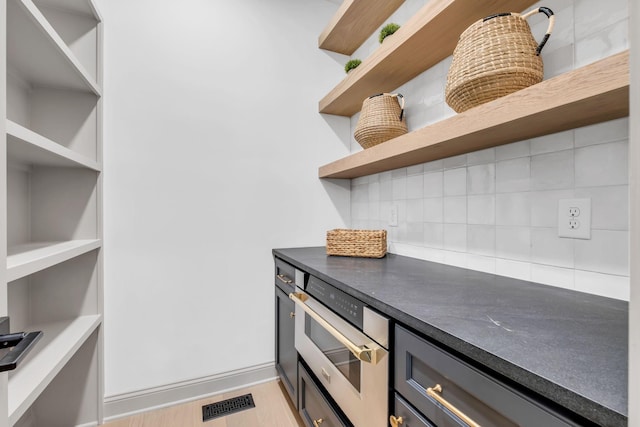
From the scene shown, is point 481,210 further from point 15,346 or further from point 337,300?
point 15,346

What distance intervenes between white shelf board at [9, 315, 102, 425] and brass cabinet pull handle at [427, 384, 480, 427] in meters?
1.00

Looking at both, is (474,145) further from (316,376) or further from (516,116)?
(316,376)

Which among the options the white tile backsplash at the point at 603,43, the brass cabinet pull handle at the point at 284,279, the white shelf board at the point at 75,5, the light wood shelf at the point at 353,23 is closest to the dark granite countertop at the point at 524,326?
the brass cabinet pull handle at the point at 284,279

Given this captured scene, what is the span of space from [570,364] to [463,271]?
713 millimetres

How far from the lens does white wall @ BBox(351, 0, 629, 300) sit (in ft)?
2.60

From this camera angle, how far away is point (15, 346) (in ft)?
1.90

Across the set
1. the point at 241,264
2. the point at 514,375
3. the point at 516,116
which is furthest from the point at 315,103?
the point at 514,375

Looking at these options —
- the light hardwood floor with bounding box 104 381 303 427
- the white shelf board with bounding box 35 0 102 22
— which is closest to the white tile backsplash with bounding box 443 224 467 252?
the light hardwood floor with bounding box 104 381 303 427

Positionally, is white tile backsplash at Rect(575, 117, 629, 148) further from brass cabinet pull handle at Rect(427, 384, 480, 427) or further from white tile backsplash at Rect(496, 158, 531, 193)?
brass cabinet pull handle at Rect(427, 384, 480, 427)

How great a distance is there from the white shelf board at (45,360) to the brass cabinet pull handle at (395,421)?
3.07 ft

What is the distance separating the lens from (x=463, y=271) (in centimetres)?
116

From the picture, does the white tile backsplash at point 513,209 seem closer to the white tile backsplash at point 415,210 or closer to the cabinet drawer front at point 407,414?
the white tile backsplash at point 415,210

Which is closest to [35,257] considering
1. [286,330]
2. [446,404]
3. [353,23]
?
[286,330]

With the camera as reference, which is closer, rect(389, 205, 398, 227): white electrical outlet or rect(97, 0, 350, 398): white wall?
rect(97, 0, 350, 398): white wall
